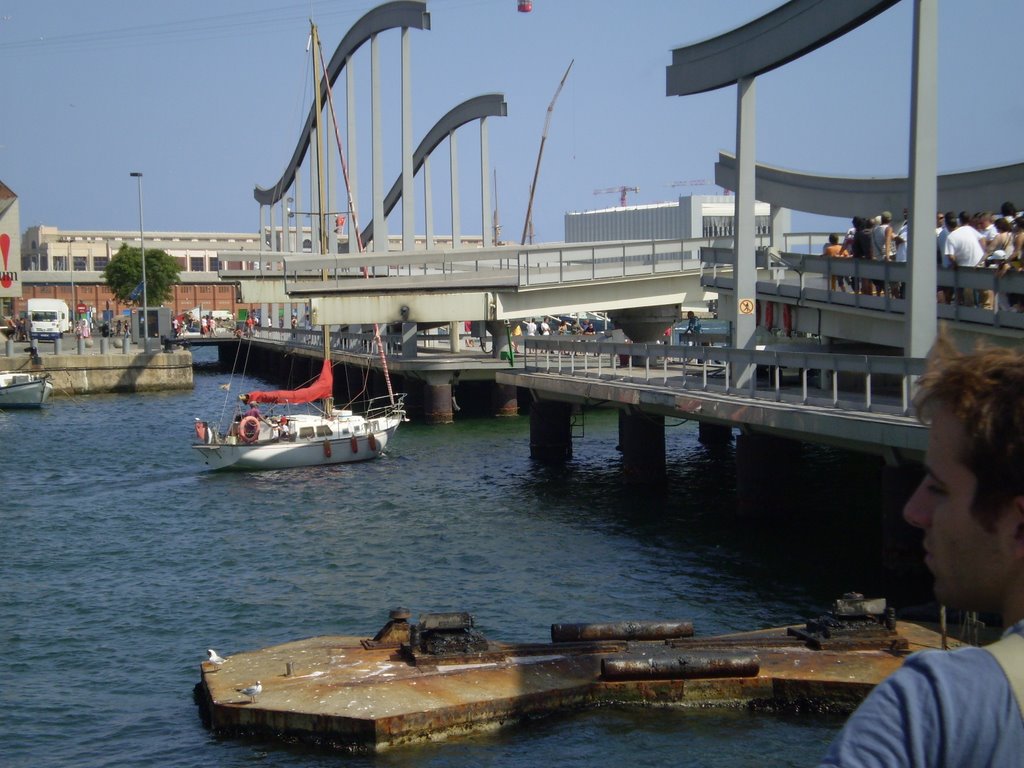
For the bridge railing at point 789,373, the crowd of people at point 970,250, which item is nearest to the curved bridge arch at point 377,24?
the bridge railing at point 789,373

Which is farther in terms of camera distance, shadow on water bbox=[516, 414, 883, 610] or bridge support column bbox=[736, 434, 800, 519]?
bridge support column bbox=[736, 434, 800, 519]

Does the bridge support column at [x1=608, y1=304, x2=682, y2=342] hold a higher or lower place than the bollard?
higher

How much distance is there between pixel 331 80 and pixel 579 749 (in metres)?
65.5

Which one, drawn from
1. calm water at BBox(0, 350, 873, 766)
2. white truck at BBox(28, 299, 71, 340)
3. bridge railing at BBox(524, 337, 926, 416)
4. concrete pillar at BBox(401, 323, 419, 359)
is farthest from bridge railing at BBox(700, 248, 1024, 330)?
white truck at BBox(28, 299, 71, 340)

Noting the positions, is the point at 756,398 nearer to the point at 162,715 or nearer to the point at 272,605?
the point at 272,605

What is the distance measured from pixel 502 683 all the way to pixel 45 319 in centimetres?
7740

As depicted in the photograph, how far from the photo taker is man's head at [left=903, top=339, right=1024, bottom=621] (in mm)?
2117

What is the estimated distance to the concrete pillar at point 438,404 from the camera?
1735 inches

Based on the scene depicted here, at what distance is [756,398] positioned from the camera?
72.8ft

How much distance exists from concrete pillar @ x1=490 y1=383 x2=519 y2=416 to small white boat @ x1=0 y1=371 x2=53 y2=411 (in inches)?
864

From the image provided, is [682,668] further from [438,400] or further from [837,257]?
[438,400]

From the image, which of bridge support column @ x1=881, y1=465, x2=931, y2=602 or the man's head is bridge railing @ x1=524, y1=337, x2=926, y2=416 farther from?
the man's head

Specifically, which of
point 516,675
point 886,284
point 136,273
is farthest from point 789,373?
point 136,273

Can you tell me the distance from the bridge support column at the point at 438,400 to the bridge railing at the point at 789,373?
8.35m
